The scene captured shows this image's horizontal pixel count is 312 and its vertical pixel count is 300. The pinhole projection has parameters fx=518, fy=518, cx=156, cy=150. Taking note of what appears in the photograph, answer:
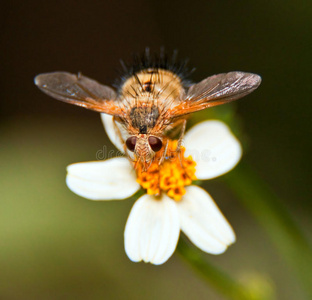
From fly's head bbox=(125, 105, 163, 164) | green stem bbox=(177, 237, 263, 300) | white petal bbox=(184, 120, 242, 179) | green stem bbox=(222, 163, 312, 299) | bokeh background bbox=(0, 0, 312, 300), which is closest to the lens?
fly's head bbox=(125, 105, 163, 164)

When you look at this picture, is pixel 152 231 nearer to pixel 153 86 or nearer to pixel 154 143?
pixel 154 143

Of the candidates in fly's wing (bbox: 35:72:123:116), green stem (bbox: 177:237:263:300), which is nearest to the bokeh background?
green stem (bbox: 177:237:263:300)

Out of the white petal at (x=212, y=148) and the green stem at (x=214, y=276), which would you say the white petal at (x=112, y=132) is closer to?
the white petal at (x=212, y=148)

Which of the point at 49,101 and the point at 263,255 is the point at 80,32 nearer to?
the point at 49,101

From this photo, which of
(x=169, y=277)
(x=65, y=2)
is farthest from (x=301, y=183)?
(x=65, y=2)

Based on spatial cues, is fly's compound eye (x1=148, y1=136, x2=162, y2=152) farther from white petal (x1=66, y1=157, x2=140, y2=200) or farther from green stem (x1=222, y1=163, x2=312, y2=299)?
green stem (x1=222, y1=163, x2=312, y2=299)
